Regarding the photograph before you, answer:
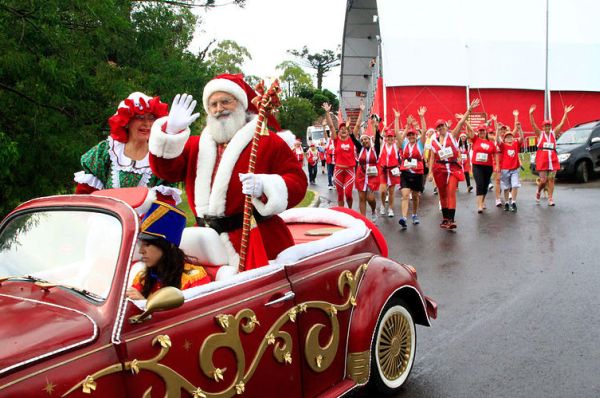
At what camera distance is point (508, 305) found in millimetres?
5797

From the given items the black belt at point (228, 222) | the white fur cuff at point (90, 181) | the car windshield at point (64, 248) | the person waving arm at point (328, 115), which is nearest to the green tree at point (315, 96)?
the person waving arm at point (328, 115)

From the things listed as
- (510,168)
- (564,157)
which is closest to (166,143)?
(510,168)

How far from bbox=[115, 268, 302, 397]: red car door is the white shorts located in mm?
10725

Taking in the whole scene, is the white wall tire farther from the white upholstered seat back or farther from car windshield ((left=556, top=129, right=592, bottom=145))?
car windshield ((left=556, top=129, right=592, bottom=145))

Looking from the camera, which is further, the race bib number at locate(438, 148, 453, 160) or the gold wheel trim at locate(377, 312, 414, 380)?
the race bib number at locate(438, 148, 453, 160)

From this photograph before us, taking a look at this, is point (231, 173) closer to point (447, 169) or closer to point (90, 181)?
point (90, 181)

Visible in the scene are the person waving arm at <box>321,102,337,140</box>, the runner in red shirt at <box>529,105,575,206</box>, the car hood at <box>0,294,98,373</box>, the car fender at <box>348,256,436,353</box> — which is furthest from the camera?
the runner in red shirt at <box>529,105,575,206</box>

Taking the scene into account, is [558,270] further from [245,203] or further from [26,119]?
[26,119]

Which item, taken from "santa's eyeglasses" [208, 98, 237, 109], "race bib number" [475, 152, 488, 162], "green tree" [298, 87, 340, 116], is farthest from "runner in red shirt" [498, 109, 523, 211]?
"green tree" [298, 87, 340, 116]

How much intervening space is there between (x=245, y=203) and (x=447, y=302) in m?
3.40

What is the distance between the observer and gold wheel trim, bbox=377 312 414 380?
390cm

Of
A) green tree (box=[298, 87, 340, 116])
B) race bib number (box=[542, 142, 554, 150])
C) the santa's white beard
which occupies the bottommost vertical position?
race bib number (box=[542, 142, 554, 150])

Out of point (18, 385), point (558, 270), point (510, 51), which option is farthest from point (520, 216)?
point (510, 51)

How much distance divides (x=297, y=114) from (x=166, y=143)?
58.8 m
